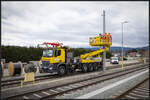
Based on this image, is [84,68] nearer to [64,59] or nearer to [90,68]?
[90,68]

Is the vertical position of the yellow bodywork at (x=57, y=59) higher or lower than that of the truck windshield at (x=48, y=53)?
lower

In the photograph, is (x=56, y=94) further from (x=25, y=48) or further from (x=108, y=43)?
(x=25, y=48)

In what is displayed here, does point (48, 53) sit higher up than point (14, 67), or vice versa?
point (48, 53)

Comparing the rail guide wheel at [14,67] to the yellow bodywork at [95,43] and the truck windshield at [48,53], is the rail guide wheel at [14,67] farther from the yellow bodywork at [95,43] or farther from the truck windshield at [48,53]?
the yellow bodywork at [95,43]

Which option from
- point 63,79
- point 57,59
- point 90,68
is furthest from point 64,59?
point 90,68

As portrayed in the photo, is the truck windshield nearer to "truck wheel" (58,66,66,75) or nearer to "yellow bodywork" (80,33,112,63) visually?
"truck wheel" (58,66,66,75)

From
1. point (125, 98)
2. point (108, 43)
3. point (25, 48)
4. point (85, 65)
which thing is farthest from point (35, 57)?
point (125, 98)

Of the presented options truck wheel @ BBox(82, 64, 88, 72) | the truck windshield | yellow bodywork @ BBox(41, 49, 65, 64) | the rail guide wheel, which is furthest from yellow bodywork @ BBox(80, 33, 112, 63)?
the rail guide wheel

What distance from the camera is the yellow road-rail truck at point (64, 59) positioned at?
11727 millimetres

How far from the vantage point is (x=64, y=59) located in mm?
12758

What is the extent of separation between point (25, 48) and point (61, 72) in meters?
15.3

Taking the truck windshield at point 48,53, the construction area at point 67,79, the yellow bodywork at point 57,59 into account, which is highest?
the truck windshield at point 48,53

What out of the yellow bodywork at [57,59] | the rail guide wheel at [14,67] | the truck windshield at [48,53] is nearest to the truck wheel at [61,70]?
the yellow bodywork at [57,59]

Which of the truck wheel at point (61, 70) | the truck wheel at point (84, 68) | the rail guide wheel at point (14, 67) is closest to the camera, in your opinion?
the rail guide wheel at point (14, 67)
